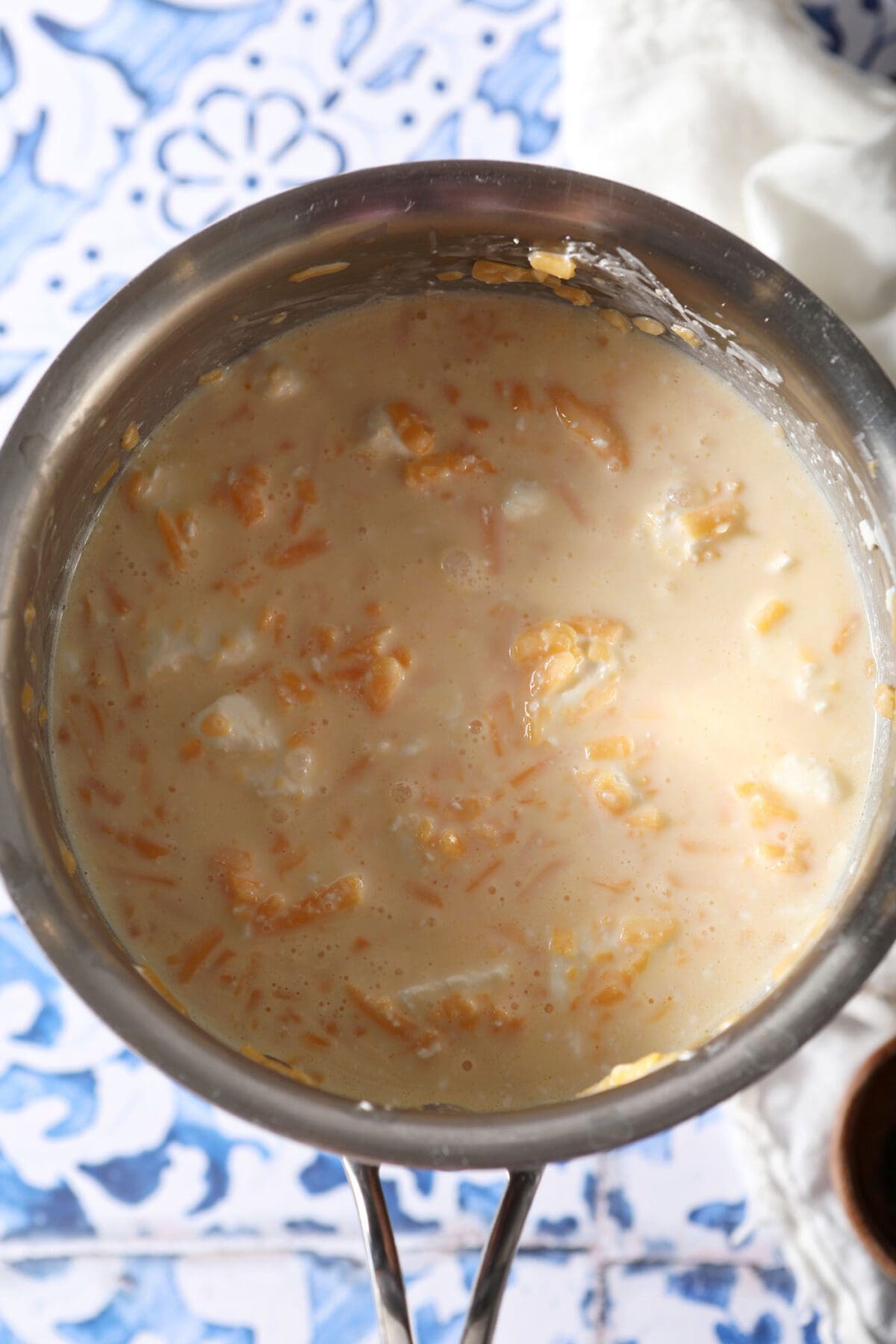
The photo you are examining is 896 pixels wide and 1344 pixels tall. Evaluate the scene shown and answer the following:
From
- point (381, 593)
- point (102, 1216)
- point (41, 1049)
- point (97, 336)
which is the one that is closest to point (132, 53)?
point (97, 336)

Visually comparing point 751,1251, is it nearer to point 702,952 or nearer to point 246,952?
point 702,952

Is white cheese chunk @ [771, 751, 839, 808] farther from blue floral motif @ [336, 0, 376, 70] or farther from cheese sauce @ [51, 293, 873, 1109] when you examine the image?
blue floral motif @ [336, 0, 376, 70]

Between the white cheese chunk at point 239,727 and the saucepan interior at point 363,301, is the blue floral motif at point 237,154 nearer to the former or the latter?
the saucepan interior at point 363,301

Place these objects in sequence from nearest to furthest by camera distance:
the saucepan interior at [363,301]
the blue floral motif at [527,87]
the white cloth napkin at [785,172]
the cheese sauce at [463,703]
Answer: the saucepan interior at [363,301] → the cheese sauce at [463,703] → the white cloth napkin at [785,172] → the blue floral motif at [527,87]

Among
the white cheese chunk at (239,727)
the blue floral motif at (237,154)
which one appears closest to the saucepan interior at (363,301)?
the white cheese chunk at (239,727)

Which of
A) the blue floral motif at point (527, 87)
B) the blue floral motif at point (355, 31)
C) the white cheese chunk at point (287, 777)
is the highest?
the blue floral motif at point (527, 87)

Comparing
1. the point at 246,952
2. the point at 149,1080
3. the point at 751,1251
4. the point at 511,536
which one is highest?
the point at 511,536
